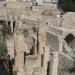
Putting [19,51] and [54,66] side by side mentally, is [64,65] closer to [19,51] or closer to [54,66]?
[54,66]

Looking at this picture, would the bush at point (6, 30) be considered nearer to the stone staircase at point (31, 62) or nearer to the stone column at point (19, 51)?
the stone column at point (19, 51)

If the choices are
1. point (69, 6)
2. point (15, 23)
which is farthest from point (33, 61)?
point (69, 6)

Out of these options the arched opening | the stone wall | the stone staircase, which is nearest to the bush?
the stone staircase

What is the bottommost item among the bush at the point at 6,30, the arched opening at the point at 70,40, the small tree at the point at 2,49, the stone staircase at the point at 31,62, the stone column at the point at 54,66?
the small tree at the point at 2,49

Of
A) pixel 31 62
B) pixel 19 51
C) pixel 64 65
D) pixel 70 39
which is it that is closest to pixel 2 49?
pixel 19 51

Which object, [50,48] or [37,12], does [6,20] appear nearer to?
[37,12]

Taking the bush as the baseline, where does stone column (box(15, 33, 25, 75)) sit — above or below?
above

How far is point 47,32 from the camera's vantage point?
53.8 ft

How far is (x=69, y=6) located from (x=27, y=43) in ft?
38.1

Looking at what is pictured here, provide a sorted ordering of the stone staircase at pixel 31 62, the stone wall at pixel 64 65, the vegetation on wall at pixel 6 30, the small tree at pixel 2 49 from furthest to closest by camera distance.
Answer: the vegetation on wall at pixel 6 30
the small tree at pixel 2 49
the stone staircase at pixel 31 62
the stone wall at pixel 64 65

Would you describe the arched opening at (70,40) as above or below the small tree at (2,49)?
above

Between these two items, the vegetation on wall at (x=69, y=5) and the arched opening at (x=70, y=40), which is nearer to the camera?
the arched opening at (x=70, y=40)

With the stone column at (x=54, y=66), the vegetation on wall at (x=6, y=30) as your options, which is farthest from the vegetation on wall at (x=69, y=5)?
the stone column at (x=54, y=66)

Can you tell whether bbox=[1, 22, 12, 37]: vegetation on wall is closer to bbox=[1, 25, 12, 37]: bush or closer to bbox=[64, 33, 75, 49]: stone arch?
bbox=[1, 25, 12, 37]: bush
